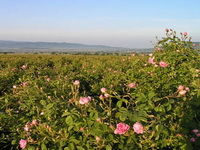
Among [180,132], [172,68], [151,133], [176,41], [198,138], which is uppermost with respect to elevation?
[176,41]

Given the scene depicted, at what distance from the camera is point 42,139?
5.50 ft

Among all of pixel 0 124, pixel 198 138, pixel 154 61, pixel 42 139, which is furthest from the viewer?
pixel 154 61

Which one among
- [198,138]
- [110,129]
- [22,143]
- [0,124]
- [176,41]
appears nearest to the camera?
[110,129]

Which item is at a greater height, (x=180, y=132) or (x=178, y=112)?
(x=178, y=112)

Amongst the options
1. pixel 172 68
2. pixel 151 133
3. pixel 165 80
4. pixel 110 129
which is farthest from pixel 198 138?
pixel 172 68

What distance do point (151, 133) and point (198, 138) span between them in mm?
812

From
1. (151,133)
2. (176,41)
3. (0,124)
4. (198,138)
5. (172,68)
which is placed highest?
(176,41)

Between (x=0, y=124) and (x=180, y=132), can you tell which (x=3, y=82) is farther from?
(x=180, y=132)

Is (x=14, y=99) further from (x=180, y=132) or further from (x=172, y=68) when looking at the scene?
(x=172, y=68)

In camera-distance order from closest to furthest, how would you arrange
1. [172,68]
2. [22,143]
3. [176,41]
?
[22,143] → [172,68] → [176,41]

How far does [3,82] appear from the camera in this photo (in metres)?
4.63

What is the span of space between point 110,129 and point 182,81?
8.21ft

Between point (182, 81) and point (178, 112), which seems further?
point (182, 81)

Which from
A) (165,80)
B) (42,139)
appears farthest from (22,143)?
(165,80)
